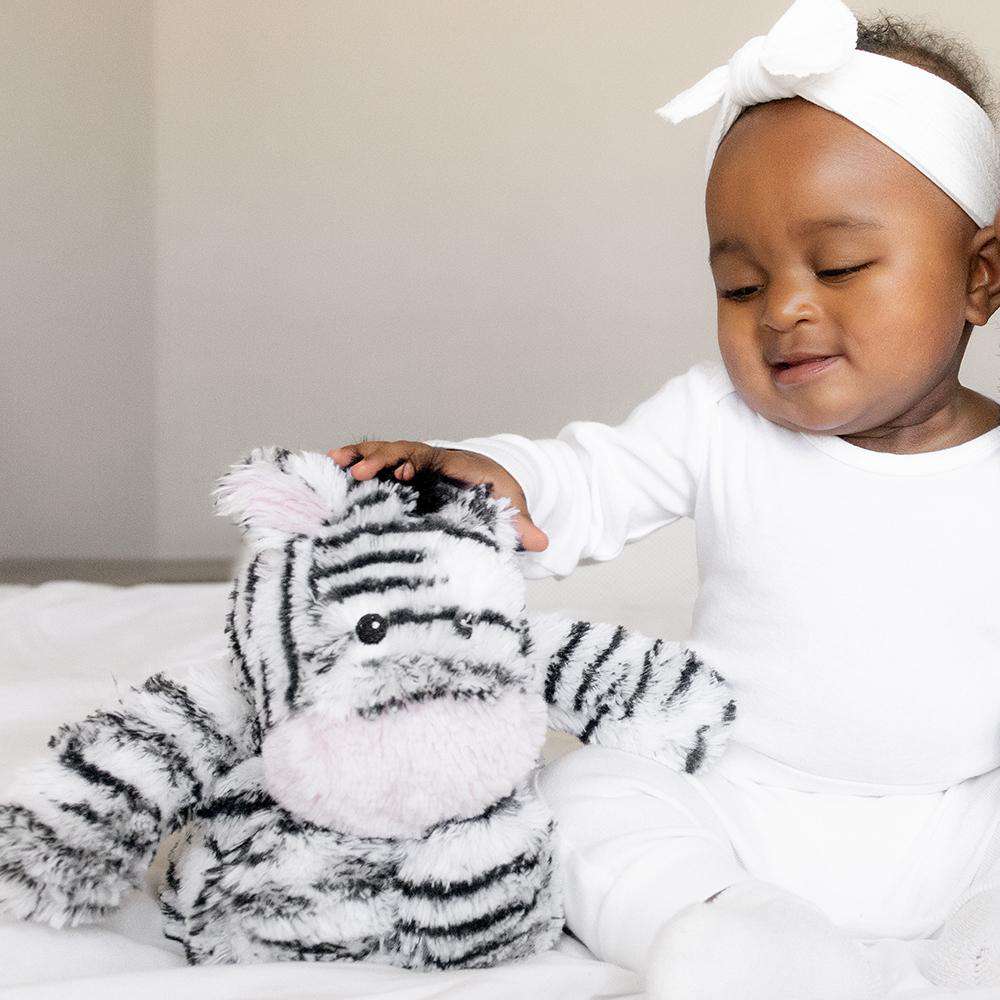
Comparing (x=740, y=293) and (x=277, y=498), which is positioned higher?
(x=740, y=293)

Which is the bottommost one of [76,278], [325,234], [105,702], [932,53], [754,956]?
[105,702]

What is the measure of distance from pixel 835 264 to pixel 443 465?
0.32 metres

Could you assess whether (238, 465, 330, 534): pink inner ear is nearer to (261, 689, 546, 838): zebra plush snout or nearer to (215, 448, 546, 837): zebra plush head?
(215, 448, 546, 837): zebra plush head

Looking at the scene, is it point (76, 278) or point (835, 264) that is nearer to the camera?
point (835, 264)

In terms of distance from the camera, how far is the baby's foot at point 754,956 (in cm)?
58

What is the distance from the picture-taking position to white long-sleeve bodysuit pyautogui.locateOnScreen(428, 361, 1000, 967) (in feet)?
2.84

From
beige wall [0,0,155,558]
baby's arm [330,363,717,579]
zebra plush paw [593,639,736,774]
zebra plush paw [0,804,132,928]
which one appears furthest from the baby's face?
beige wall [0,0,155,558]

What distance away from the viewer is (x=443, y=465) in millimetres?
818

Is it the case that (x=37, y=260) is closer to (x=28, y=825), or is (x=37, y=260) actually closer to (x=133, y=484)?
(x=133, y=484)

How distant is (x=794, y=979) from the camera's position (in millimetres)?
600

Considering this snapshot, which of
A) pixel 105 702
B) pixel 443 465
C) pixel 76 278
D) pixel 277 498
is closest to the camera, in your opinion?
pixel 277 498

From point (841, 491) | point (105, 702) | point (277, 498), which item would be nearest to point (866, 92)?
point (841, 491)

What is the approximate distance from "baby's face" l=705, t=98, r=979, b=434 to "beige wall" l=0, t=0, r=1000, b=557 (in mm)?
2165

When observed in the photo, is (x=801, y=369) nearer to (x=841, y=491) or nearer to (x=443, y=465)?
(x=841, y=491)
